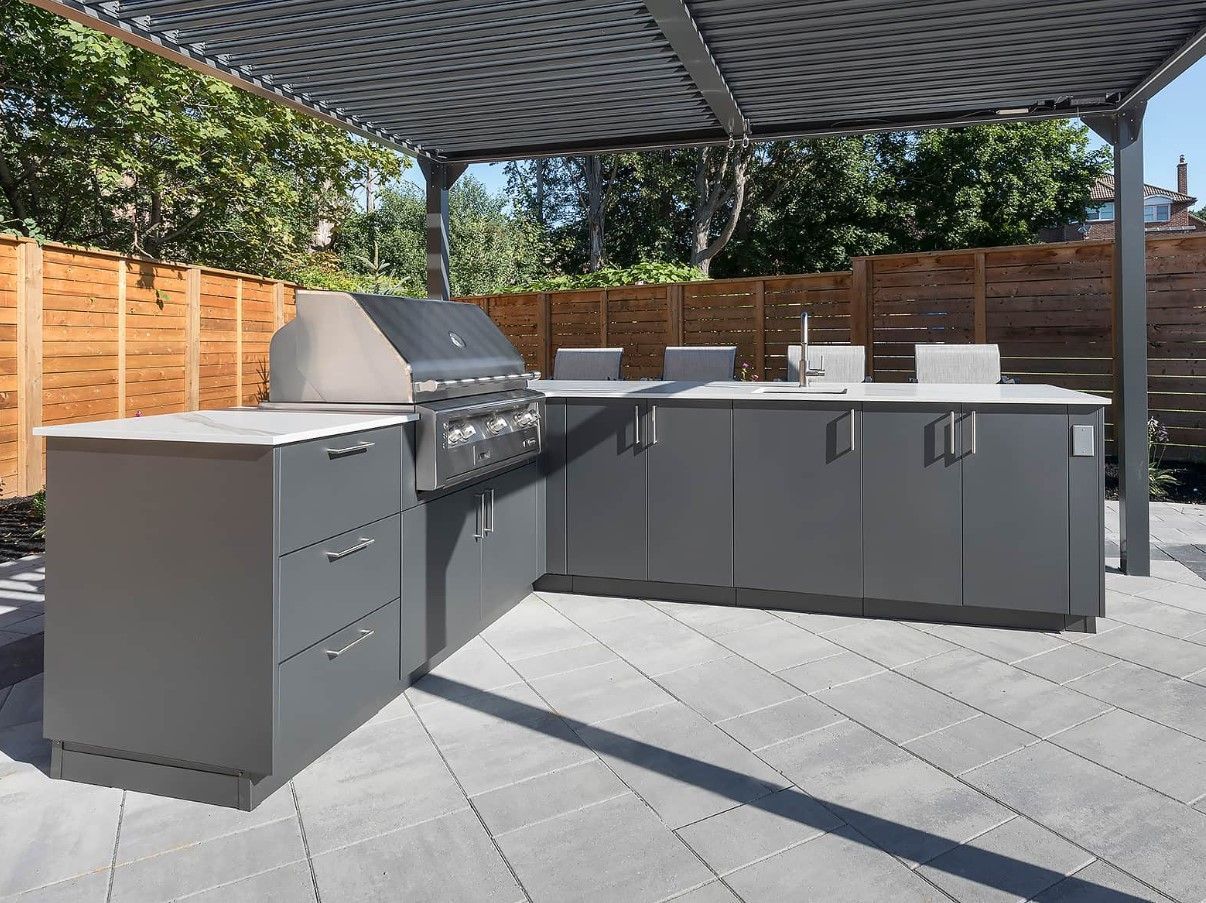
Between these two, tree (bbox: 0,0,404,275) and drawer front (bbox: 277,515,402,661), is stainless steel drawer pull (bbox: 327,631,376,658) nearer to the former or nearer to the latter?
drawer front (bbox: 277,515,402,661)

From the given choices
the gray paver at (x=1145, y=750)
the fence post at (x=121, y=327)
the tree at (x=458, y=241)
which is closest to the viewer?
the gray paver at (x=1145, y=750)

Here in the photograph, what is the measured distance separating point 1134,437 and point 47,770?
16.5 ft

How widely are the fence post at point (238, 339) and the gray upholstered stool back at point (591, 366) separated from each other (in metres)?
4.09

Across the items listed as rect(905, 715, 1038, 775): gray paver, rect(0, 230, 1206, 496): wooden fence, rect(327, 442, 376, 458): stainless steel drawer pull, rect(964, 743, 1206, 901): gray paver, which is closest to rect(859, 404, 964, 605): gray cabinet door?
rect(905, 715, 1038, 775): gray paver

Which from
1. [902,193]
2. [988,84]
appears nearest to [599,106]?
[988,84]

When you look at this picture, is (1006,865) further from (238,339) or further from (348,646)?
(238,339)

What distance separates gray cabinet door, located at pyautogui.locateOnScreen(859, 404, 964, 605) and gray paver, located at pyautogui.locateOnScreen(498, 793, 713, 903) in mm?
1966

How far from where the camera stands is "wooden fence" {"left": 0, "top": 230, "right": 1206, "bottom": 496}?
6.20 m

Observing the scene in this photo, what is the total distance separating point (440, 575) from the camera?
10.5ft

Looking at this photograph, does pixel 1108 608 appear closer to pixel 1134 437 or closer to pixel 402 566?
pixel 1134 437

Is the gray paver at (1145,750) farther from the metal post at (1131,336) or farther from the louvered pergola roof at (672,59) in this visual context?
the louvered pergola roof at (672,59)

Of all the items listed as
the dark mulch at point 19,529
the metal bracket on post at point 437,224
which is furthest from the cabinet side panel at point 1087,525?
the dark mulch at point 19,529

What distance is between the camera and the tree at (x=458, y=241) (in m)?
18.8

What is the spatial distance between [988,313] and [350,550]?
6811mm
